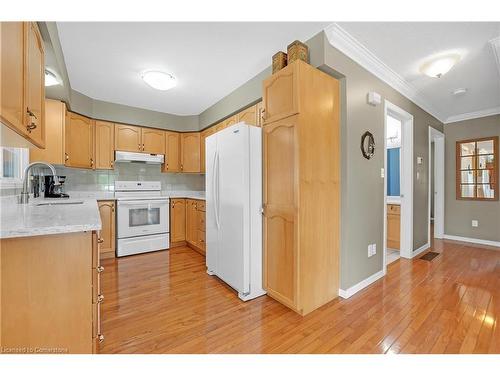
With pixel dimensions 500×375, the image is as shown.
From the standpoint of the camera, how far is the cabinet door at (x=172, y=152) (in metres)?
4.14

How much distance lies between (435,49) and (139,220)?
427 centimetres

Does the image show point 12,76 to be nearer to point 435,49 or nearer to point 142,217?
point 142,217

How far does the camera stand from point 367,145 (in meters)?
2.33

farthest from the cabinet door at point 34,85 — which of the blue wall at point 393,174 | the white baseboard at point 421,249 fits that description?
the blue wall at point 393,174

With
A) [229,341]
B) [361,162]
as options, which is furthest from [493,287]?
[229,341]

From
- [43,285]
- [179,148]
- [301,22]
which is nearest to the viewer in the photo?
[43,285]

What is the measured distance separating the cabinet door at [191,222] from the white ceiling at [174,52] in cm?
185

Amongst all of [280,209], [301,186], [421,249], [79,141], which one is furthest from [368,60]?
[79,141]

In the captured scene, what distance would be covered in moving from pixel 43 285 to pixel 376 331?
207 cm

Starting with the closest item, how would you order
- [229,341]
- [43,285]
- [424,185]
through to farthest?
[43,285]
[229,341]
[424,185]

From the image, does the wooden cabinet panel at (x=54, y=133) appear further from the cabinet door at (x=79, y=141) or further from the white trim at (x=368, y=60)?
the white trim at (x=368, y=60)

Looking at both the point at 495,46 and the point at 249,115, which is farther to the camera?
the point at 249,115

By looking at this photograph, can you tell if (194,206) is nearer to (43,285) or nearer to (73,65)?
(73,65)

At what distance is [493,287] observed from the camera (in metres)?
2.30
